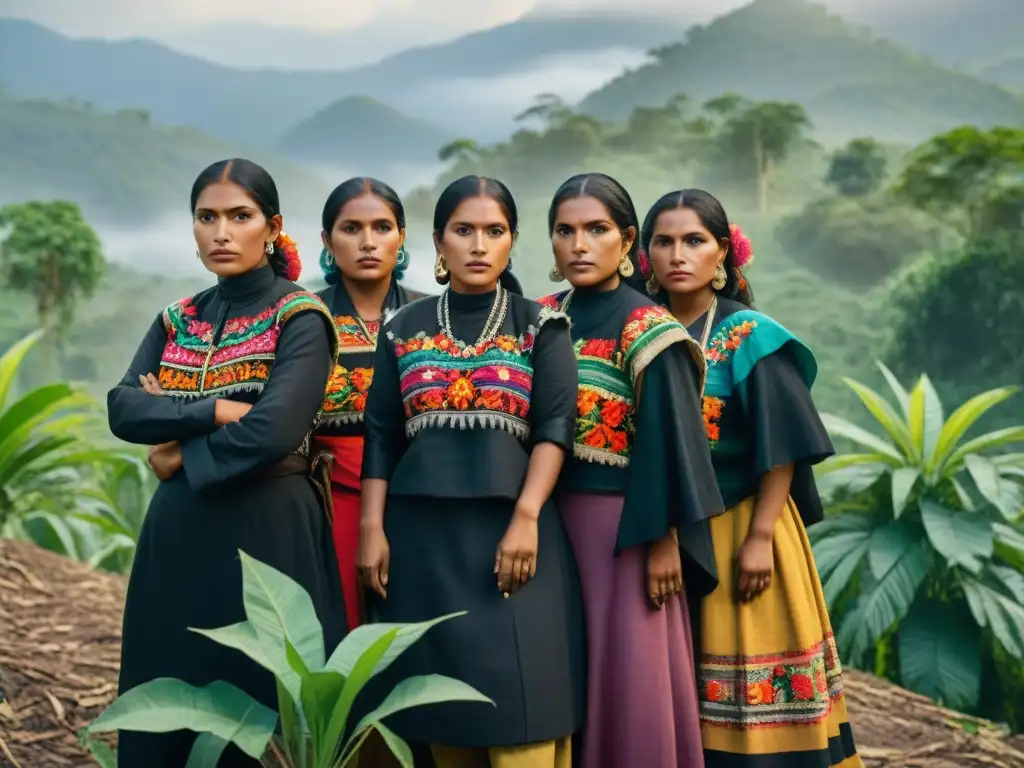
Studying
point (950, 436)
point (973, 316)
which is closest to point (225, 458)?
point (950, 436)

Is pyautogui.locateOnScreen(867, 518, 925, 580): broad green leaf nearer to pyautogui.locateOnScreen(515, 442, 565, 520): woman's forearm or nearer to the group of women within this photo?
the group of women

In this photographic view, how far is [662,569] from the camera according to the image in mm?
2709

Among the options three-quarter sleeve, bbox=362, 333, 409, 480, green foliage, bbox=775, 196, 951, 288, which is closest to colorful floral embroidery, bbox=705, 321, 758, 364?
three-quarter sleeve, bbox=362, 333, 409, 480

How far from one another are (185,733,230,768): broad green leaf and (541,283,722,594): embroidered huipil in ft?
3.35

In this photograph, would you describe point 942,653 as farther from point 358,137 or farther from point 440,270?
point 358,137

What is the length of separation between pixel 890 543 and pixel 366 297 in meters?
2.74

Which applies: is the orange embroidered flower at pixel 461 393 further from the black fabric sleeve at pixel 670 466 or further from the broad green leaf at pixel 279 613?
the broad green leaf at pixel 279 613

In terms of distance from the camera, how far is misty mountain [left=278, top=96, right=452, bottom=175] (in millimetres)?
12883

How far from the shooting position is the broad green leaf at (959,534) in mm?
4578

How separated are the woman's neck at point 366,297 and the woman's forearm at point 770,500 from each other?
49.5 inches

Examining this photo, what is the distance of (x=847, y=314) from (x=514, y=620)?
8897 millimetres

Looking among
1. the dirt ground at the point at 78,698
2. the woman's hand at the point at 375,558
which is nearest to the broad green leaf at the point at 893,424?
the dirt ground at the point at 78,698

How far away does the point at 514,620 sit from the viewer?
2.56m

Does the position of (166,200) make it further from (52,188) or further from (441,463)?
(441,463)
